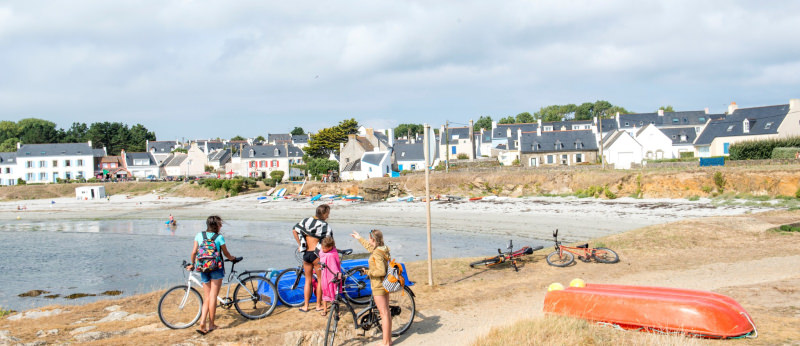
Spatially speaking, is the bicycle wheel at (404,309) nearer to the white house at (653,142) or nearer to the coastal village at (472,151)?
the coastal village at (472,151)

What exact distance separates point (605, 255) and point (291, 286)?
8366mm

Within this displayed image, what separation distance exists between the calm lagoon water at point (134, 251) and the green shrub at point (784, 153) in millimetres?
26517

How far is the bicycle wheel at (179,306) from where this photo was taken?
7.79m

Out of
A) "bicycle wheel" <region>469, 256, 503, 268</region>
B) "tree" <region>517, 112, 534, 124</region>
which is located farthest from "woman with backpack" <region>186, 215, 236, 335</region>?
"tree" <region>517, 112, 534, 124</region>

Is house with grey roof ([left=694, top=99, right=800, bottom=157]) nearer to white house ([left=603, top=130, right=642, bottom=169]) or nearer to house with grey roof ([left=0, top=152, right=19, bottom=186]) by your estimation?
white house ([left=603, top=130, right=642, bottom=169])

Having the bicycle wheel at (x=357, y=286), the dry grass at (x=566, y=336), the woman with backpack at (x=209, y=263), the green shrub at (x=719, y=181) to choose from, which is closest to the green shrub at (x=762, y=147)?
the green shrub at (x=719, y=181)

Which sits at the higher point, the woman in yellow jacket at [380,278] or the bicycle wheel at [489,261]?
the woman in yellow jacket at [380,278]

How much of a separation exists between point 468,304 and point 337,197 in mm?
43717

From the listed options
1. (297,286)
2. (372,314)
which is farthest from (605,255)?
(297,286)

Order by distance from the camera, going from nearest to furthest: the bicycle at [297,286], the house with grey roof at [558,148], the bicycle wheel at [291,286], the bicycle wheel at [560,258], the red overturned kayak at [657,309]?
the red overturned kayak at [657,309] → the bicycle at [297,286] → the bicycle wheel at [291,286] → the bicycle wheel at [560,258] → the house with grey roof at [558,148]

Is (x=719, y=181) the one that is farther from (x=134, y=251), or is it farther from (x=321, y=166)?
(x=321, y=166)

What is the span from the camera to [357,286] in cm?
875

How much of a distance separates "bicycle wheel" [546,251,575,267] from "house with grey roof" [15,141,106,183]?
295 ft

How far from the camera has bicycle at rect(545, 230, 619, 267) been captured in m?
12.7
